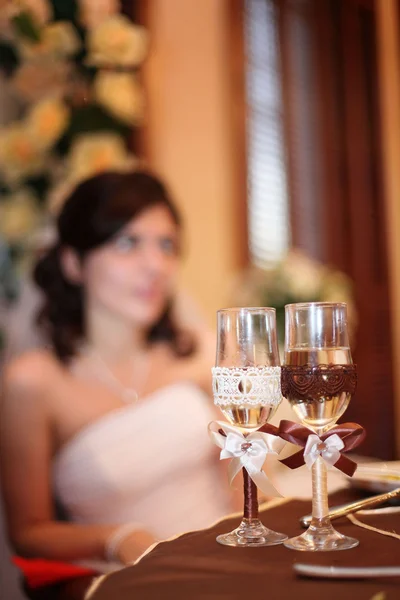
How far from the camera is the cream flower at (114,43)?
222 centimetres

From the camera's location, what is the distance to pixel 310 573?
709 millimetres

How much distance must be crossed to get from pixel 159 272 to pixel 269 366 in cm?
104

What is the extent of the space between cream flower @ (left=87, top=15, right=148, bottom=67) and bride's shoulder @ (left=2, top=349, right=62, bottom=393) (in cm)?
95

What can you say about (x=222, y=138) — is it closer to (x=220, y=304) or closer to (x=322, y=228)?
(x=220, y=304)

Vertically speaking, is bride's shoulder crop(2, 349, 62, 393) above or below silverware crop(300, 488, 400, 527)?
above

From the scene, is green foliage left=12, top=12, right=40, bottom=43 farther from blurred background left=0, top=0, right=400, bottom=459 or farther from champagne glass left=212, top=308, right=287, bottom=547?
champagne glass left=212, top=308, right=287, bottom=547

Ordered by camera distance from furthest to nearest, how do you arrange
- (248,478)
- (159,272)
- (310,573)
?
(159,272) → (248,478) → (310,573)

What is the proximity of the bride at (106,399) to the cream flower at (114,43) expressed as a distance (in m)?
0.50

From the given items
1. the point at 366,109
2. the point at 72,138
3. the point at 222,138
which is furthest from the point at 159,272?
the point at 366,109

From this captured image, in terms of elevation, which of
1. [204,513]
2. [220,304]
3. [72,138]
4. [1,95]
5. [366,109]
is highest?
[366,109]

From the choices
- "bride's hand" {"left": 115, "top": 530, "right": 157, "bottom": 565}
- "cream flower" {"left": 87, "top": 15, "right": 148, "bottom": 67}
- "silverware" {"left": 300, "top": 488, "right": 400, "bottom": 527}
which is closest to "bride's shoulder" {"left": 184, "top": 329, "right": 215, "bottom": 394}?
"bride's hand" {"left": 115, "top": 530, "right": 157, "bottom": 565}

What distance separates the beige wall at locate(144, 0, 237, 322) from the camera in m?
3.23

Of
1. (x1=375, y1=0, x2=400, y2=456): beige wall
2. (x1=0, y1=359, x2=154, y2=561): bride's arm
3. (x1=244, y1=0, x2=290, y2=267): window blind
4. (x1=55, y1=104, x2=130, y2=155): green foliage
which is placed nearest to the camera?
(x1=0, y1=359, x2=154, y2=561): bride's arm

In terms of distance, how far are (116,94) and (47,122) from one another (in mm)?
258
